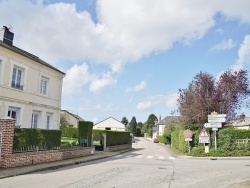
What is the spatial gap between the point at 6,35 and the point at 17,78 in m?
3.32

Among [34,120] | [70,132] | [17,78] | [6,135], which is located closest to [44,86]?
[34,120]

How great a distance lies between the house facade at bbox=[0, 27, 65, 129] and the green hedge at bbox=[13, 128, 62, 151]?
12.2 ft

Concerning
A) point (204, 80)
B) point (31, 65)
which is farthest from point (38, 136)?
point (204, 80)

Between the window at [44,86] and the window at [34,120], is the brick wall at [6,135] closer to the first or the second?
the window at [34,120]

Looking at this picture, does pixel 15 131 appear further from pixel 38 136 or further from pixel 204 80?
pixel 204 80

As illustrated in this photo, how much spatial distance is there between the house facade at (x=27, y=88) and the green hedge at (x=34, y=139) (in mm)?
3708

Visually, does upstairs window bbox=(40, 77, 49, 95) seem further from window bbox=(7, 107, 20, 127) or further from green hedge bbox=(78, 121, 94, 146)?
green hedge bbox=(78, 121, 94, 146)

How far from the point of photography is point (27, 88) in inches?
850

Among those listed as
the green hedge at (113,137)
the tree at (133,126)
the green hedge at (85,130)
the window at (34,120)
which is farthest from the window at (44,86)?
the tree at (133,126)

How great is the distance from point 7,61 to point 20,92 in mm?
2491

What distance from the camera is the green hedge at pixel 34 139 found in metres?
14.1

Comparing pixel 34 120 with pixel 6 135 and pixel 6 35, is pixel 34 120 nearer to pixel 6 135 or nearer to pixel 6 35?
pixel 6 35

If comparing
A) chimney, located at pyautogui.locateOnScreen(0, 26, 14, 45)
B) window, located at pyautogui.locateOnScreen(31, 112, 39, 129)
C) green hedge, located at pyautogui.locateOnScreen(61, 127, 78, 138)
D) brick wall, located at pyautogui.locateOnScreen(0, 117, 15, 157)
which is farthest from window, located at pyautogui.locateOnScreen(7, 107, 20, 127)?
green hedge, located at pyautogui.locateOnScreen(61, 127, 78, 138)

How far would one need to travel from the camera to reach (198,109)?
94.4ft
